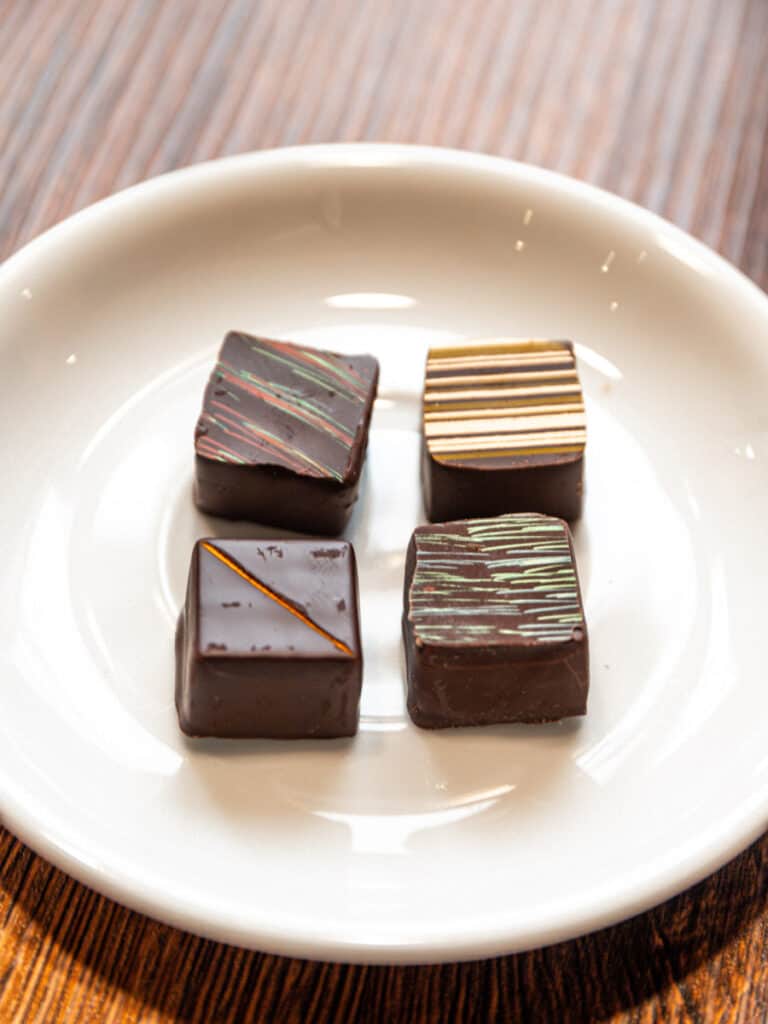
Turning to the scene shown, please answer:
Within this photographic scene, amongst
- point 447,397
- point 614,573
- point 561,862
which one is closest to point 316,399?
point 447,397

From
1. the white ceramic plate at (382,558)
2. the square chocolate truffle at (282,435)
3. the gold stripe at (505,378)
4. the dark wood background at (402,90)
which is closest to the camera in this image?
the white ceramic plate at (382,558)

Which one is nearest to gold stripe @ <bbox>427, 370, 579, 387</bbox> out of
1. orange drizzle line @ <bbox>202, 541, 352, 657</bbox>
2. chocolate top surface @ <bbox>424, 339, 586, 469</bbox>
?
chocolate top surface @ <bbox>424, 339, 586, 469</bbox>

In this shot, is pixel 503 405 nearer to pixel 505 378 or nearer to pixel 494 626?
pixel 505 378

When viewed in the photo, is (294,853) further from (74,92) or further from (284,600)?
(74,92)

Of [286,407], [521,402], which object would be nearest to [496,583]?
[521,402]

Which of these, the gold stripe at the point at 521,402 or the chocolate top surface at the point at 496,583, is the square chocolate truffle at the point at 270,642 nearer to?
the chocolate top surface at the point at 496,583

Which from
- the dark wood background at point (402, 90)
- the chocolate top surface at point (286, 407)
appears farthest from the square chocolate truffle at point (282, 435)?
the dark wood background at point (402, 90)
